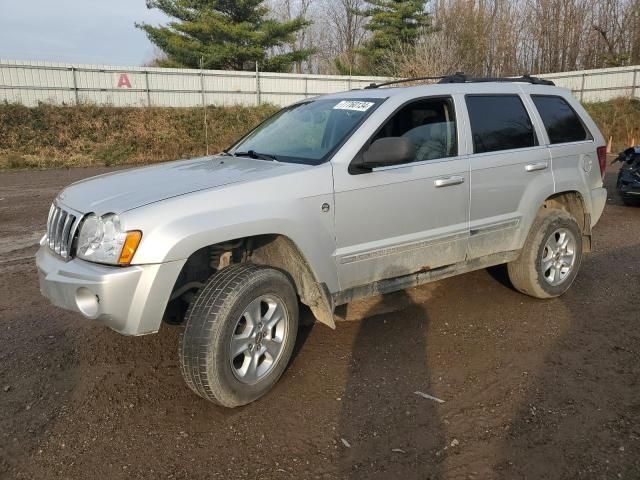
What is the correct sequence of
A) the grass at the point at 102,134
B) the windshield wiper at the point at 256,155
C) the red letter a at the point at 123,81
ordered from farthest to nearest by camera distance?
the red letter a at the point at 123,81, the grass at the point at 102,134, the windshield wiper at the point at 256,155

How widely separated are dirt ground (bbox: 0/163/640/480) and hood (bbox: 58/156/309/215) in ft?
4.03

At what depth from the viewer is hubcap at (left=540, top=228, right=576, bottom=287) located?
4.84m

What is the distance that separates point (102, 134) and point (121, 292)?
20.9 metres

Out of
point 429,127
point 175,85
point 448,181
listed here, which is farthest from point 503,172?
point 175,85

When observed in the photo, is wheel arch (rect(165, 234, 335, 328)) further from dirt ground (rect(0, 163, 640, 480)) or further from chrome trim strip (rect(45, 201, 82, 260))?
chrome trim strip (rect(45, 201, 82, 260))

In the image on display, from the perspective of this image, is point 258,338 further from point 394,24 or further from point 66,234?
point 394,24

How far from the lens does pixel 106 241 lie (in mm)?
2877

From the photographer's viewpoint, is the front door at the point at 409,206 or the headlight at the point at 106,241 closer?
the headlight at the point at 106,241

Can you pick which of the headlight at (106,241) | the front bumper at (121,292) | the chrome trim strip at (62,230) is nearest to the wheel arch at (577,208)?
the front bumper at (121,292)

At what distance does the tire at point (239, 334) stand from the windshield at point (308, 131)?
934 mm

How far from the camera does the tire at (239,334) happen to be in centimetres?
299

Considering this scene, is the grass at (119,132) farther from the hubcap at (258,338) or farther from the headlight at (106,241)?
the hubcap at (258,338)

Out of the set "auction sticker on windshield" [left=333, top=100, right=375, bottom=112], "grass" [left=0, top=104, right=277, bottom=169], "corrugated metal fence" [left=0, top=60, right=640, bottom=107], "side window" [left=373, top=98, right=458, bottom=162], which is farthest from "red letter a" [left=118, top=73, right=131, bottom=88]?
"side window" [left=373, top=98, right=458, bottom=162]

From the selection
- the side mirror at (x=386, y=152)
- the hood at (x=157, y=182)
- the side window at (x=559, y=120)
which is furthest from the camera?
the side window at (x=559, y=120)
